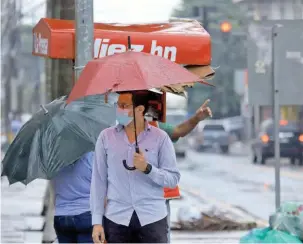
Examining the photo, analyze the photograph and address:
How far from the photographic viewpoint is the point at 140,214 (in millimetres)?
6141

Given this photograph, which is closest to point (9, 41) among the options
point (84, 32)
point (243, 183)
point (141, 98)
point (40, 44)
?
point (243, 183)

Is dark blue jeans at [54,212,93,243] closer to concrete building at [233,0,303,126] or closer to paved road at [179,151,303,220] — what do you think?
paved road at [179,151,303,220]

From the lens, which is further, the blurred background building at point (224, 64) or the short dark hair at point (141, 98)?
the blurred background building at point (224, 64)

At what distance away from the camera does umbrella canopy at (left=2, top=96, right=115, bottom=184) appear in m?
7.38

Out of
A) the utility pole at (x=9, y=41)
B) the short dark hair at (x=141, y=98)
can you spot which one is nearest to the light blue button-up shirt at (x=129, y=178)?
the short dark hair at (x=141, y=98)

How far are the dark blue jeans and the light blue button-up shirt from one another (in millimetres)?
1257

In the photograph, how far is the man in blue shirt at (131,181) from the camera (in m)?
6.15

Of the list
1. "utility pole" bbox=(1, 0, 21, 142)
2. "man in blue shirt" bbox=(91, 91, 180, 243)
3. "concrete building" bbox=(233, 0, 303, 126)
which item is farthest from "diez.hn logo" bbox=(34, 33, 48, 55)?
"concrete building" bbox=(233, 0, 303, 126)

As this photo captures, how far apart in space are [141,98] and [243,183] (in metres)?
22.0

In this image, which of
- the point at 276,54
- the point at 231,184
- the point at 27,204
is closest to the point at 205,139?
the point at 231,184

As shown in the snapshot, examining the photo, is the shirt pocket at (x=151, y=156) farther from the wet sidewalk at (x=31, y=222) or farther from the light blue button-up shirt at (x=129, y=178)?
the wet sidewalk at (x=31, y=222)

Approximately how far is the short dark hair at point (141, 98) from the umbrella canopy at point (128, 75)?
121mm

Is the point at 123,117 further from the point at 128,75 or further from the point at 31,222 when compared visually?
the point at 31,222

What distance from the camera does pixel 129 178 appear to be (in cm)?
617
